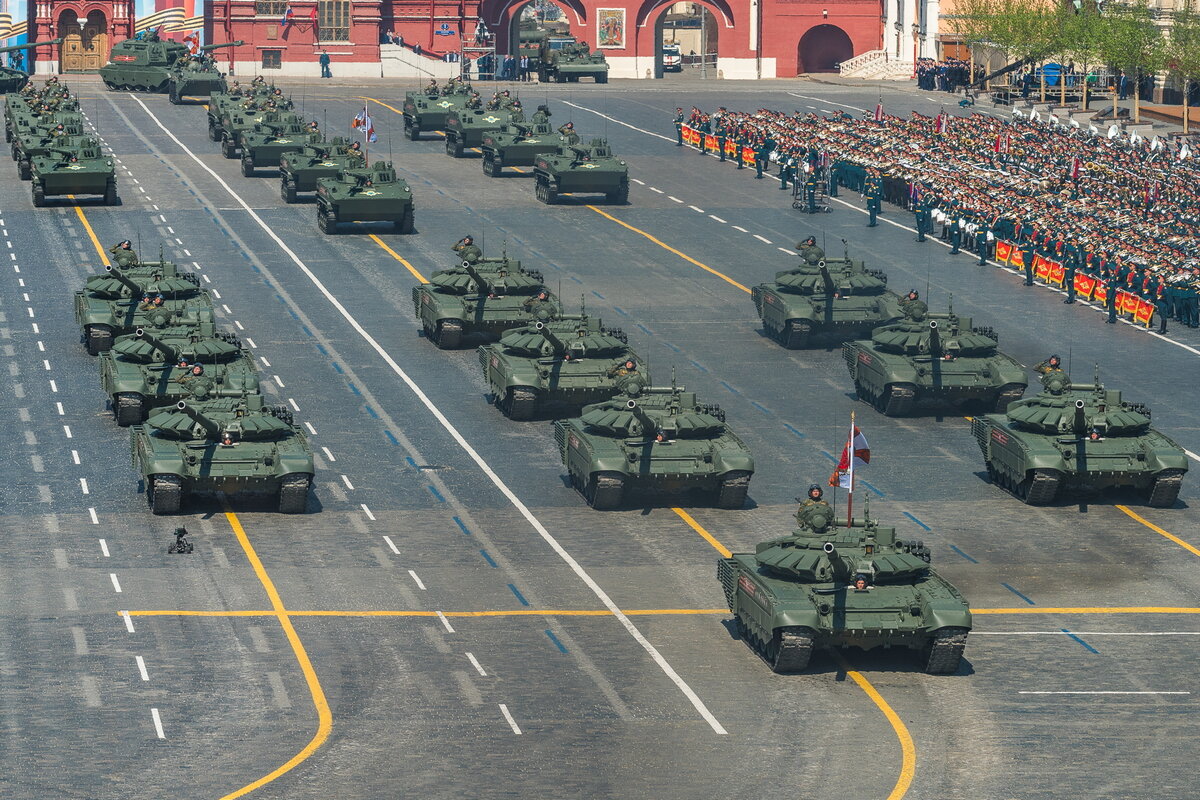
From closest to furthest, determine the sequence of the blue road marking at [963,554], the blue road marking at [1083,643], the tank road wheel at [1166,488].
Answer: the blue road marking at [1083,643] → the blue road marking at [963,554] → the tank road wheel at [1166,488]

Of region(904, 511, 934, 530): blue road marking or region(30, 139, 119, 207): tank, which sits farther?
region(30, 139, 119, 207): tank

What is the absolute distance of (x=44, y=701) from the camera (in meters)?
32.9

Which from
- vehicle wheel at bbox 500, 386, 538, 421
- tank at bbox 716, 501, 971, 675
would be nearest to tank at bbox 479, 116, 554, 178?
vehicle wheel at bbox 500, 386, 538, 421

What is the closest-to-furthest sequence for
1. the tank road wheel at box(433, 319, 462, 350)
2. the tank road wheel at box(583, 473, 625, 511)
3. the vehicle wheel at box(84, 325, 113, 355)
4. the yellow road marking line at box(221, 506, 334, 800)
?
the yellow road marking line at box(221, 506, 334, 800) → the tank road wheel at box(583, 473, 625, 511) → the vehicle wheel at box(84, 325, 113, 355) → the tank road wheel at box(433, 319, 462, 350)

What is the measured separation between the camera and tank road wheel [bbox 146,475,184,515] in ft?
144

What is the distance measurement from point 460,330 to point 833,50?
97.7 meters

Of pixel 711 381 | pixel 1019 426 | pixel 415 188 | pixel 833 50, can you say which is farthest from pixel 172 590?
pixel 833 50

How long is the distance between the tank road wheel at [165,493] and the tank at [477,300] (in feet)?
54.8

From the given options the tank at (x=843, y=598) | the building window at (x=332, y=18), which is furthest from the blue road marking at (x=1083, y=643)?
the building window at (x=332, y=18)

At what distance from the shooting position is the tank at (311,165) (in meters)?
83.4

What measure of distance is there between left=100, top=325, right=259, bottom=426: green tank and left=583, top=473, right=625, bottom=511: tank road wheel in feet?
27.9

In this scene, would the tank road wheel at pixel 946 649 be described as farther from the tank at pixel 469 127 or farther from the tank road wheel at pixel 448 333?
the tank at pixel 469 127

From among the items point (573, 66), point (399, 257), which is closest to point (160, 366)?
point (399, 257)

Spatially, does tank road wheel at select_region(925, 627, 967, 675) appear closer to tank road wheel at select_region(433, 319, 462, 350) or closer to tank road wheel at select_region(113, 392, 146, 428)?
tank road wheel at select_region(113, 392, 146, 428)
